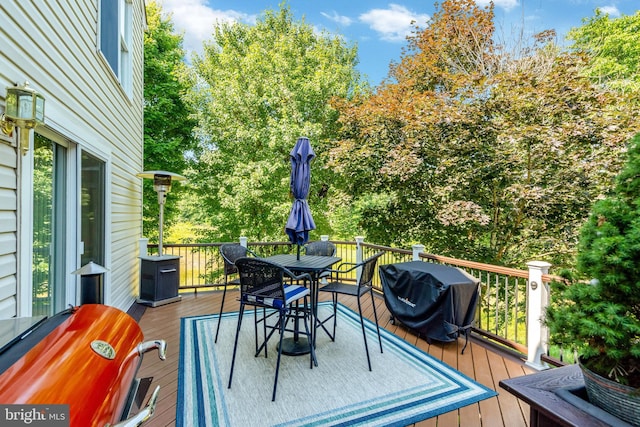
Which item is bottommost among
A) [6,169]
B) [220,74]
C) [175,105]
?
[6,169]

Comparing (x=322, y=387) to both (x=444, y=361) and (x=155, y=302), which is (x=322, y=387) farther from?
(x=155, y=302)

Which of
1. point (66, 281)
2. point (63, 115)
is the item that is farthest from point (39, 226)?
point (63, 115)

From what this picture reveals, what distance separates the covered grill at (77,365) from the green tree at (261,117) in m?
8.18

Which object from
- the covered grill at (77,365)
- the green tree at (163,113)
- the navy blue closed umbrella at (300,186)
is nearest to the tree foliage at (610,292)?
the covered grill at (77,365)

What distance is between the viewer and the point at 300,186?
11.9 ft

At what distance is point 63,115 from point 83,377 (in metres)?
2.49

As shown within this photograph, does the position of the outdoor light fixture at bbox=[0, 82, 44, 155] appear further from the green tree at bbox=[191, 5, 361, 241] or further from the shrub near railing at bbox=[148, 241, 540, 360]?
the green tree at bbox=[191, 5, 361, 241]

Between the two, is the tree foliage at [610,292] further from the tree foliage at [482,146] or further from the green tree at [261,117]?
the green tree at [261,117]

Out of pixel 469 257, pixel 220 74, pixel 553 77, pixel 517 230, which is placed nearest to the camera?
pixel 553 77

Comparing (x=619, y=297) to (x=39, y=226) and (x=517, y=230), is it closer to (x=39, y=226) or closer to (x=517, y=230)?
(x=39, y=226)

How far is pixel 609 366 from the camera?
119 centimetres

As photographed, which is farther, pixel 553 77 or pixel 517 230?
pixel 517 230

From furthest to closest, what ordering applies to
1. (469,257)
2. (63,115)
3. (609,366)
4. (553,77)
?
(469,257) → (553,77) → (63,115) → (609,366)

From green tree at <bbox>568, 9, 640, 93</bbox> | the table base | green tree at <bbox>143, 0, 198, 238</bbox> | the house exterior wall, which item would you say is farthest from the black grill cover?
green tree at <bbox>143, 0, 198, 238</bbox>
